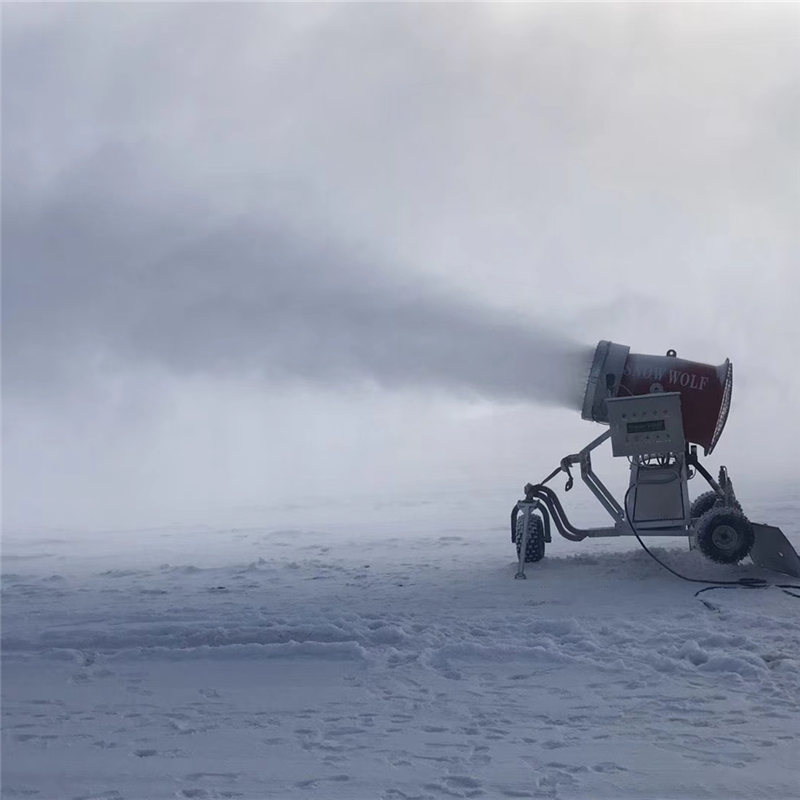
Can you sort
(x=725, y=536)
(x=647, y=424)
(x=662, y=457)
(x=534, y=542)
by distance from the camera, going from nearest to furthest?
1. (x=725, y=536)
2. (x=647, y=424)
3. (x=662, y=457)
4. (x=534, y=542)

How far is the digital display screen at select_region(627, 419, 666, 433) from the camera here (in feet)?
34.0

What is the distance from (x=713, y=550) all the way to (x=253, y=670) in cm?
575

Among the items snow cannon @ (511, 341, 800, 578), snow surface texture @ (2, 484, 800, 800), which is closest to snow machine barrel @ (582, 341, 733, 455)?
snow cannon @ (511, 341, 800, 578)

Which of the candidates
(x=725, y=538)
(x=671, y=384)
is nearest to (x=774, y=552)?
(x=725, y=538)

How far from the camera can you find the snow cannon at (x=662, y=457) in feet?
33.1

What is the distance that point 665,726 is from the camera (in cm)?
525

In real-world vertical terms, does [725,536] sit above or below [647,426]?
below

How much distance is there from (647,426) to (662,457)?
556 mm

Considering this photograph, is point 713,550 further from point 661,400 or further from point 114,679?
→ point 114,679

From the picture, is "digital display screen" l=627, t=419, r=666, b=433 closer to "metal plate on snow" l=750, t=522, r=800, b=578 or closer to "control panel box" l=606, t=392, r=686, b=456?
"control panel box" l=606, t=392, r=686, b=456

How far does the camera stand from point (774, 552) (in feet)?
33.6

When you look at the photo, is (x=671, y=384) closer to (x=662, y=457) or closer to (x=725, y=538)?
(x=662, y=457)

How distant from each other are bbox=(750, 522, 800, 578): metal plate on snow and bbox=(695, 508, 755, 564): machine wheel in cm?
38

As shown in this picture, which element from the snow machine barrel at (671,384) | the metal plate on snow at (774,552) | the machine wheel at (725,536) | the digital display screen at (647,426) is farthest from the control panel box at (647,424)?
the metal plate on snow at (774,552)
